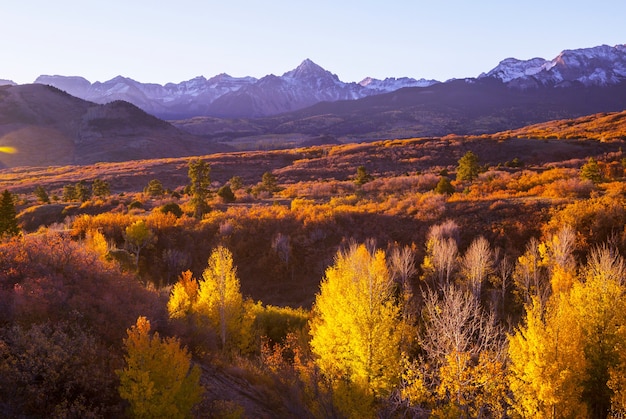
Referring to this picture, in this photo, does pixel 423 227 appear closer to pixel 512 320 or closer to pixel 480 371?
pixel 512 320

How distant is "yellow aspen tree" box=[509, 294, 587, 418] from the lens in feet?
52.2

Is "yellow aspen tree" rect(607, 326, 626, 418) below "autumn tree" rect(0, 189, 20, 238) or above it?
below

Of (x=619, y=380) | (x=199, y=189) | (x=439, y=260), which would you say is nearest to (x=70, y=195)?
(x=199, y=189)

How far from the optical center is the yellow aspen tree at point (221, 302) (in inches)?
995

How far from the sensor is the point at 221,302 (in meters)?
25.1

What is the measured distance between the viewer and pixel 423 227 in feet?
127

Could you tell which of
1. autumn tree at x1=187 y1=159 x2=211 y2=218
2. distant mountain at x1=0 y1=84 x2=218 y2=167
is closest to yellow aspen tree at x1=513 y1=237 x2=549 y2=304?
autumn tree at x1=187 y1=159 x2=211 y2=218

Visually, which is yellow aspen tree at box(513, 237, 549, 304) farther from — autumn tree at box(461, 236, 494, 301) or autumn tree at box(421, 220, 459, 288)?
autumn tree at box(421, 220, 459, 288)

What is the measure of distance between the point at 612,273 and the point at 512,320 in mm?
8295

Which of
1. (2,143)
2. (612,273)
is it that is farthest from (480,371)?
(2,143)

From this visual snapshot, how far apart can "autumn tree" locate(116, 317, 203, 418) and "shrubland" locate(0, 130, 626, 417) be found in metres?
0.07

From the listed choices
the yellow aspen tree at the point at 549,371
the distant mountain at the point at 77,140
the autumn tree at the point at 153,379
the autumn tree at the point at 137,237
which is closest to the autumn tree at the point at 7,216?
the autumn tree at the point at 137,237

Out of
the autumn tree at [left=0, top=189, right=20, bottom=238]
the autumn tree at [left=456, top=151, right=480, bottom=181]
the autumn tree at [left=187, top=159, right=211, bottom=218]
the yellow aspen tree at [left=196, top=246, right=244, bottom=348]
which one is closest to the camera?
the yellow aspen tree at [left=196, top=246, right=244, bottom=348]

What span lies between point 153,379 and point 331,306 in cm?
938
